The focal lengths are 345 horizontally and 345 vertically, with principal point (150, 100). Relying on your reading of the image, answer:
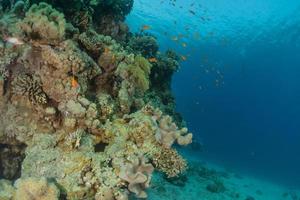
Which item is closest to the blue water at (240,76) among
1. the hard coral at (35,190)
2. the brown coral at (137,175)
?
the brown coral at (137,175)

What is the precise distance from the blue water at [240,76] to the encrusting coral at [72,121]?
1669 cm

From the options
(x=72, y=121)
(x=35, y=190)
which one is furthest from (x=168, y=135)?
(x=35, y=190)

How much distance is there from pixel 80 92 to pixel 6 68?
154 cm

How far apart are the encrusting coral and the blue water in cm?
1669

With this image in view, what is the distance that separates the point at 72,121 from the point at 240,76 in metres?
73.4

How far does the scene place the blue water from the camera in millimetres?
47875

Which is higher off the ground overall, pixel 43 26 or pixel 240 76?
pixel 43 26

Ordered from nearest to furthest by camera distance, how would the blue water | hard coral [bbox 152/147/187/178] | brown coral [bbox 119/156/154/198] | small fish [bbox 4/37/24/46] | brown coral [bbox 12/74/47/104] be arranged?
1. brown coral [bbox 119/156/154/198]
2. hard coral [bbox 152/147/187/178]
3. brown coral [bbox 12/74/47/104]
4. small fish [bbox 4/37/24/46]
5. the blue water

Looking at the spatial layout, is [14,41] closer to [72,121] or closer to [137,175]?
[72,121]

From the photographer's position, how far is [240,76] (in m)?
76.3

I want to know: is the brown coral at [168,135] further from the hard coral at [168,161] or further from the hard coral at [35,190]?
the hard coral at [35,190]

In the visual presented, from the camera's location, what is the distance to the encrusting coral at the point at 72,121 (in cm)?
575

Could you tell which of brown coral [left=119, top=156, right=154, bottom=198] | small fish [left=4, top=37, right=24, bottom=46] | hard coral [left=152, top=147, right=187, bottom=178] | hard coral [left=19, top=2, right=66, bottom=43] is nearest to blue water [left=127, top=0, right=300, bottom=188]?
hard coral [left=152, top=147, right=187, bottom=178]

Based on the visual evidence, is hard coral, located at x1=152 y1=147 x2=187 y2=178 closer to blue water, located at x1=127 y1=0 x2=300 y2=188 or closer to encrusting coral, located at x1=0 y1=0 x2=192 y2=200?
encrusting coral, located at x1=0 y1=0 x2=192 y2=200
